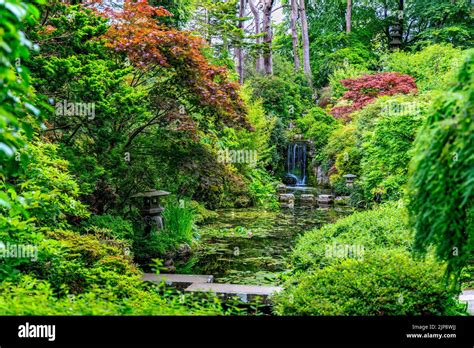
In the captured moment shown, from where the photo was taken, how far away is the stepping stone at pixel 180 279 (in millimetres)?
7051

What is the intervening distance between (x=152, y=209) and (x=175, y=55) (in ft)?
8.86

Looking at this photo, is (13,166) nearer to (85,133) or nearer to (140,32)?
(85,133)

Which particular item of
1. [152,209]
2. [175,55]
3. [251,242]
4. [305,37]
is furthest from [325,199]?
[305,37]

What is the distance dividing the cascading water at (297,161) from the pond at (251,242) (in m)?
6.32

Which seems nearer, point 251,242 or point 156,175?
point 156,175

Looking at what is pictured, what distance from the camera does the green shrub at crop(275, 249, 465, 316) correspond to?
15.1ft

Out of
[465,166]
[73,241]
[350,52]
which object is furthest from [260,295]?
[350,52]

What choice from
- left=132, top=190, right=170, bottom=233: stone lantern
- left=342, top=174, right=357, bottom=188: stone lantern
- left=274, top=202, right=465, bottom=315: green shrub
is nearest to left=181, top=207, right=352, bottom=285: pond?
left=132, top=190, right=170, bottom=233: stone lantern

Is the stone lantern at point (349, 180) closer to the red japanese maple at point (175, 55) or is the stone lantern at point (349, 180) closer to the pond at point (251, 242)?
the pond at point (251, 242)

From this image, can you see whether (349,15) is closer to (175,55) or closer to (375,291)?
(175,55)

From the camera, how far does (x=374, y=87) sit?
15.7 meters

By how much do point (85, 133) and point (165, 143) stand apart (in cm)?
140

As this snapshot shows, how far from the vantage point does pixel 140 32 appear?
25.8 feet

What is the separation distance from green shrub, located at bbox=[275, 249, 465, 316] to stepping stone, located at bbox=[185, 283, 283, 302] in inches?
45.0
